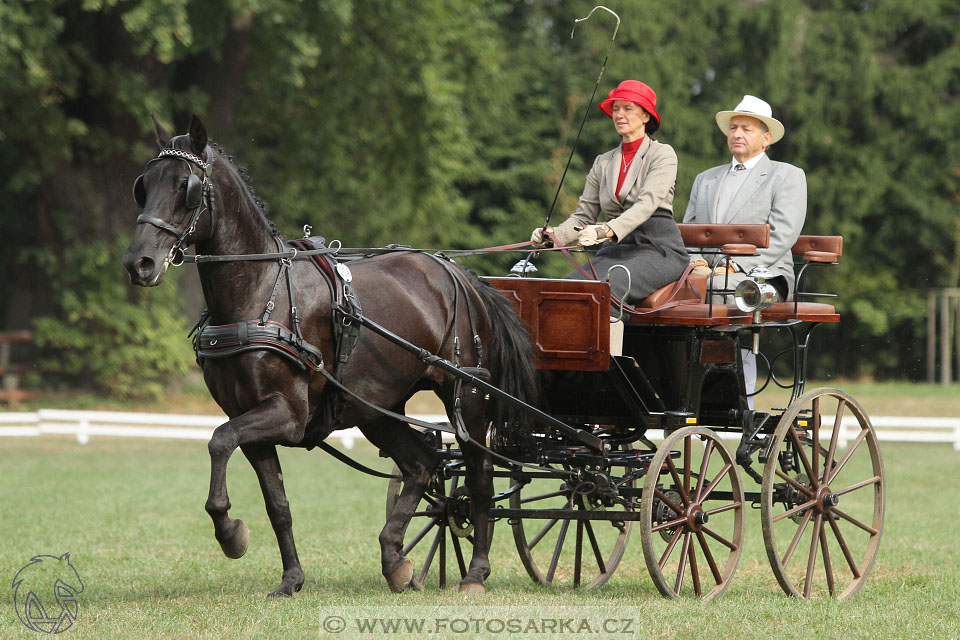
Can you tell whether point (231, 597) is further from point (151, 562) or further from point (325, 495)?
point (325, 495)

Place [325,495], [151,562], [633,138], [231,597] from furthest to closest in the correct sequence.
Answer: [325,495], [151,562], [633,138], [231,597]

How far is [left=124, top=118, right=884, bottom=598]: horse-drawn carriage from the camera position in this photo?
5965 millimetres

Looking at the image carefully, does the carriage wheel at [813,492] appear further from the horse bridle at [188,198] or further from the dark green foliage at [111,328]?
the dark green foliage at [111,328]

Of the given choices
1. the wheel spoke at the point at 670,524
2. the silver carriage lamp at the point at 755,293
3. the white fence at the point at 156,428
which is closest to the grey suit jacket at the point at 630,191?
the silver carriage lamp at the point at 755,293

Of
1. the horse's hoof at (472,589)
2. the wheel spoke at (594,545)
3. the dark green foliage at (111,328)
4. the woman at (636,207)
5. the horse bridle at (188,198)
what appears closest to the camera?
the horse bridle at (188,198)

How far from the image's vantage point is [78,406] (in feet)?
64.1

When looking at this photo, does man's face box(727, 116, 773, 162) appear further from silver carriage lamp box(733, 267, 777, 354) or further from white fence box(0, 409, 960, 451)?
white fence box(0, 409, 960, 451)

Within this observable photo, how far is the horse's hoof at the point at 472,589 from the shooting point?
266 inches

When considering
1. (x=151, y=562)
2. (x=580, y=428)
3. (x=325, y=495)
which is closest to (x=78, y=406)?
(x=325, y=495)

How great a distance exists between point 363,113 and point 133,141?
387 cm

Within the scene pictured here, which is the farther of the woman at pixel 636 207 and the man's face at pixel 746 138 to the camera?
the man's face at pixel 746 138

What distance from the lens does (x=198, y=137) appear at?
19.2 feet

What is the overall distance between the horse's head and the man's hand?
6.55ft

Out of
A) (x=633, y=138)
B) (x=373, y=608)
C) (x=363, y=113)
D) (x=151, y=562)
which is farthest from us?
(x=363, y=113)
